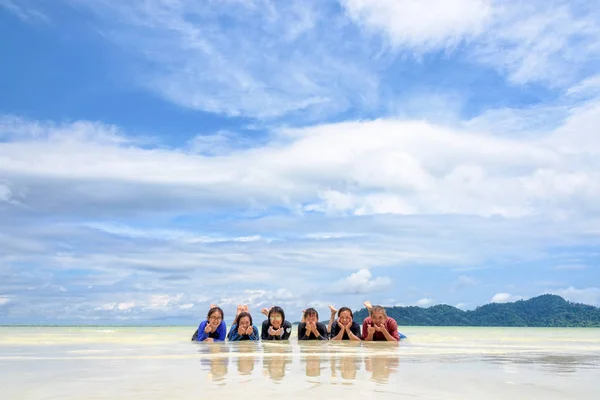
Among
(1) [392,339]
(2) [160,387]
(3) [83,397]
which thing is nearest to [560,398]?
(2) [160,387]

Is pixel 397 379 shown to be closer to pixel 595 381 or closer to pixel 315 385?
pixel 315 385

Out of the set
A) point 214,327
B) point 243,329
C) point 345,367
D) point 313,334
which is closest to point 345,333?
point 313,334

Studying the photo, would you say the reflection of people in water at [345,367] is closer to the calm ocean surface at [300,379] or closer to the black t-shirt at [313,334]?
the calm ocean surface at [300,379]

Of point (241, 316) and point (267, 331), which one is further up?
point (241, 316)

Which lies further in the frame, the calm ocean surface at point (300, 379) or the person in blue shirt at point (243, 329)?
the person in blue shirt at point (243, 329)

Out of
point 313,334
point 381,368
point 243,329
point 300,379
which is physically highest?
point 243,329

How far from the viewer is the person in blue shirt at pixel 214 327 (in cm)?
1612

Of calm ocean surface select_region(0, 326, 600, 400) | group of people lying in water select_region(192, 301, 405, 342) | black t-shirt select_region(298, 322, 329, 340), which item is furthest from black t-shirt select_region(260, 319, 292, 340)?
calm ocean surface select_region(0, 326, 600, 400)

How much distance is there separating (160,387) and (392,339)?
36.5ft

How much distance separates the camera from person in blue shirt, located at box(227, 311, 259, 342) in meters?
15.9

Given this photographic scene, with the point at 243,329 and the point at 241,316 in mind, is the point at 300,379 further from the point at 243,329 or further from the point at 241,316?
the point at 241,316

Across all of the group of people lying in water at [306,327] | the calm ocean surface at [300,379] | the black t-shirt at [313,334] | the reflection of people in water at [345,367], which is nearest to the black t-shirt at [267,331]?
the group of people lying in water at [306,327]

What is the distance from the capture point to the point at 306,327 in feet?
53.5

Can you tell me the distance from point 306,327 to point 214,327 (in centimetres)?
270
